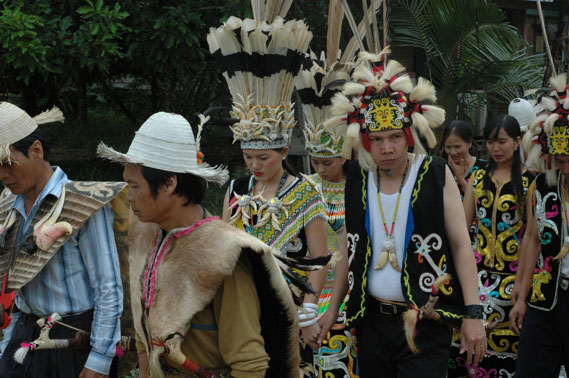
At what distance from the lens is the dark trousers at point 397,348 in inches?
154

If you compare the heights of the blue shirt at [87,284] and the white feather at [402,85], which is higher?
the white feather at [402,85]

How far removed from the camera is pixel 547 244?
4785mm

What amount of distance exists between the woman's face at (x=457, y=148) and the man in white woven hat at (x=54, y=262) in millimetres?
3706

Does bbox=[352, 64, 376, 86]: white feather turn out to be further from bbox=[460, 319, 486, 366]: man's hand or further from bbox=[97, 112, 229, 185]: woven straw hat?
bbox=[97, 112, 229, 185]: woven straw hat

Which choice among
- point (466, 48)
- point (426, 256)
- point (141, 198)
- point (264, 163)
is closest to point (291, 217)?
point (264, 163)

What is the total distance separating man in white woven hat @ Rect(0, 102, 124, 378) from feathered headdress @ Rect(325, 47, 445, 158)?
1310mm

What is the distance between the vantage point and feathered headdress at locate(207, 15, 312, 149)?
500 cm

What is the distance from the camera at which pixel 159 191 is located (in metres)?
2.91

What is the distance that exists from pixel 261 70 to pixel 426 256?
1827mm

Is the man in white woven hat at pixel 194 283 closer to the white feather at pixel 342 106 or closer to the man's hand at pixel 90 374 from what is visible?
the man's hand at pixel 90 374

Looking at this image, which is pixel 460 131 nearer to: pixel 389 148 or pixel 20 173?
pixel 389 148

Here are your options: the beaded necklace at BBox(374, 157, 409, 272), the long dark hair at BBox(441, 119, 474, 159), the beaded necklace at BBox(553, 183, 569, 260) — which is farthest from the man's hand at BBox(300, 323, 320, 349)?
the long dark hair at BBox(441, 119, 474, 159)

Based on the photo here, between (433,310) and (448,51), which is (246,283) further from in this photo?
(448,51)

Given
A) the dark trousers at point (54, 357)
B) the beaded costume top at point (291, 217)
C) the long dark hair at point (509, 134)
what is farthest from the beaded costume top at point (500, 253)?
the dark trousers at point (54, 357)
